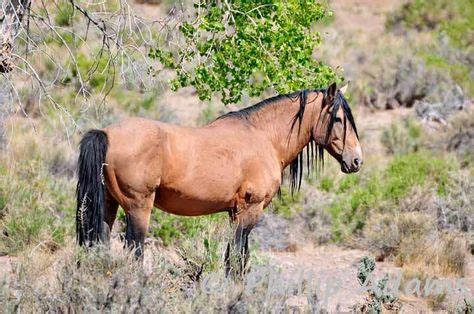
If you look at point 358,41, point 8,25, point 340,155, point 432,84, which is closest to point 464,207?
point 340,155

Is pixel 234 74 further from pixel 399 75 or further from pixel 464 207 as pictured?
pixel 399 75

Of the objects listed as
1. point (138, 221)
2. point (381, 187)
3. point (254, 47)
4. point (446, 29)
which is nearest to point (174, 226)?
point (381, 187)

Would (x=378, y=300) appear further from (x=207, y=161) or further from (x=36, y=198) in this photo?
(x=36, y=198)

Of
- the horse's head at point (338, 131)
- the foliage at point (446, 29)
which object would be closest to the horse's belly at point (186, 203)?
the horse's head at point (338, 131)

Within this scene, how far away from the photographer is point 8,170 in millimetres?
11891

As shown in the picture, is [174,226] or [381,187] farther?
[381,187]

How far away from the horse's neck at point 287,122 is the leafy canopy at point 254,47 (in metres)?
0.19

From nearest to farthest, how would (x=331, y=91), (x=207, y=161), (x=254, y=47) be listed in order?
(x=207, y=161)
(x=254, y=47)
(x=331, y=91)

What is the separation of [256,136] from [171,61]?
103cm

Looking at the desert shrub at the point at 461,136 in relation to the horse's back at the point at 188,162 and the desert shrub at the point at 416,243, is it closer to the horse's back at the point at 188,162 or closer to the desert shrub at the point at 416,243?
the desert shrub at the point at 416,243

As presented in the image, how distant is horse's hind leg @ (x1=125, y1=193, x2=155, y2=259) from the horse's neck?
151 cm

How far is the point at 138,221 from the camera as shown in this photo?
25.4 feet

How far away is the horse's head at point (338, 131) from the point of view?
8703mm

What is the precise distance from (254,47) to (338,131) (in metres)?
1.22
